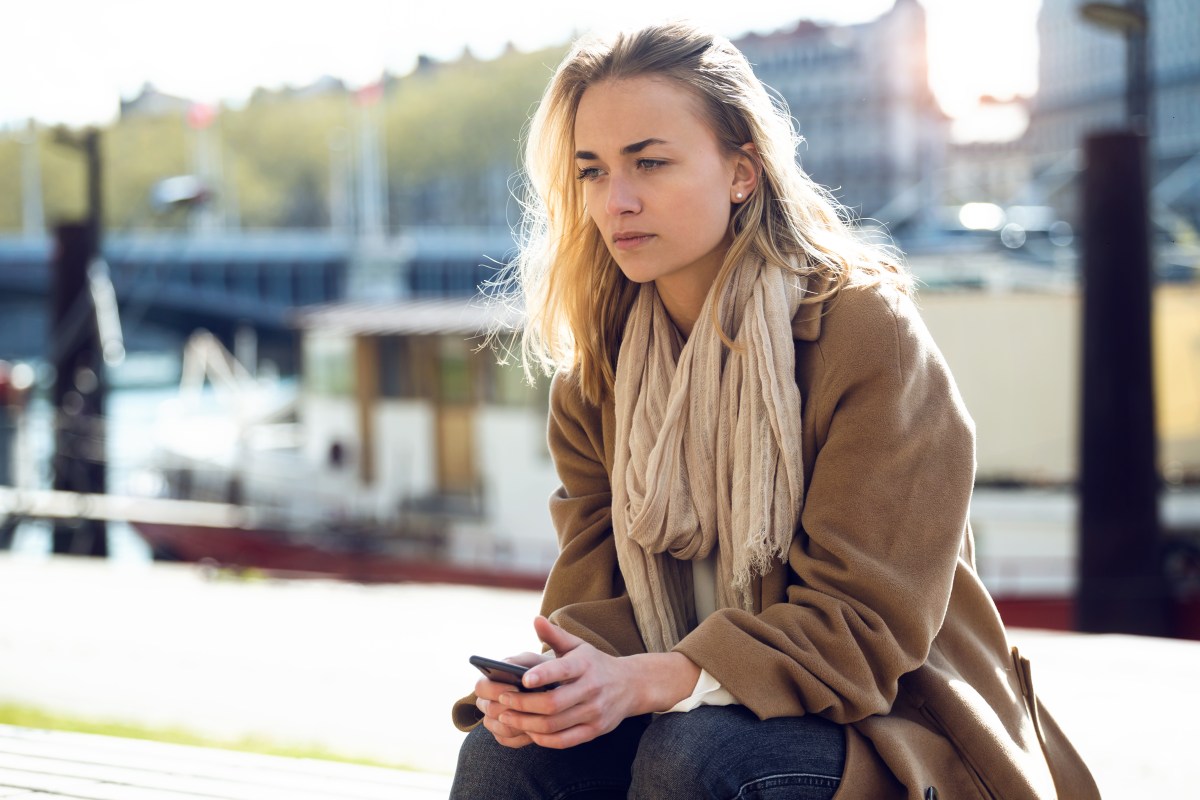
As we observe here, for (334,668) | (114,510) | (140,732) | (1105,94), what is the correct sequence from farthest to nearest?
(1105,94) → (114,510) → (334,668) → (140,732)

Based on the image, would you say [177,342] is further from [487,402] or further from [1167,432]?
[1167,432]

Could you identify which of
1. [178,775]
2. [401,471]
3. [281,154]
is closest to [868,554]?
[178,775]

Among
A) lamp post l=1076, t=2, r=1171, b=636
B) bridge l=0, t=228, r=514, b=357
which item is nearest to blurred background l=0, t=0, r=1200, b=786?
lamp post l=1076, t=2, r=1171, b=636

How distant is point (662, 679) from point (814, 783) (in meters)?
Result: 0.18

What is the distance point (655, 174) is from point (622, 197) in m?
0.05

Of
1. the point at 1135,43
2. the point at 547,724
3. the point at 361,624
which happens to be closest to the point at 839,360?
the point at 547,724

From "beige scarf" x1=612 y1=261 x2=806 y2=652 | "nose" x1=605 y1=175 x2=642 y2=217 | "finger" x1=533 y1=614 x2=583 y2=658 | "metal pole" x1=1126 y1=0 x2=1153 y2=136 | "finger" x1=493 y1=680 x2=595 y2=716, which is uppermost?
"metal pole" x1=1126 y1=0 x2=1153 y2=136

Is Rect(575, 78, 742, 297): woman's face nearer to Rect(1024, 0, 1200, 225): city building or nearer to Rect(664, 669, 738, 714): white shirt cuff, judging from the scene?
Rect(664, 669, 738, 714): white shirt cuff

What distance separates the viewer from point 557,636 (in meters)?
1.41

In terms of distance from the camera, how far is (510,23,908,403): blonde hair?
1.54 meters

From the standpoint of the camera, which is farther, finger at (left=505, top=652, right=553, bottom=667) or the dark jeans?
finger at (left=505, top=652, right=553, bottom=667)

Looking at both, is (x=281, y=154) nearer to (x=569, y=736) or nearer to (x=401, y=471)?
(x=401, y=471)

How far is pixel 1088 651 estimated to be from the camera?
3750 mm

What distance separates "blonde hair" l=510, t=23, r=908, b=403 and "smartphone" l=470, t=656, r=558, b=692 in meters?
0.46
